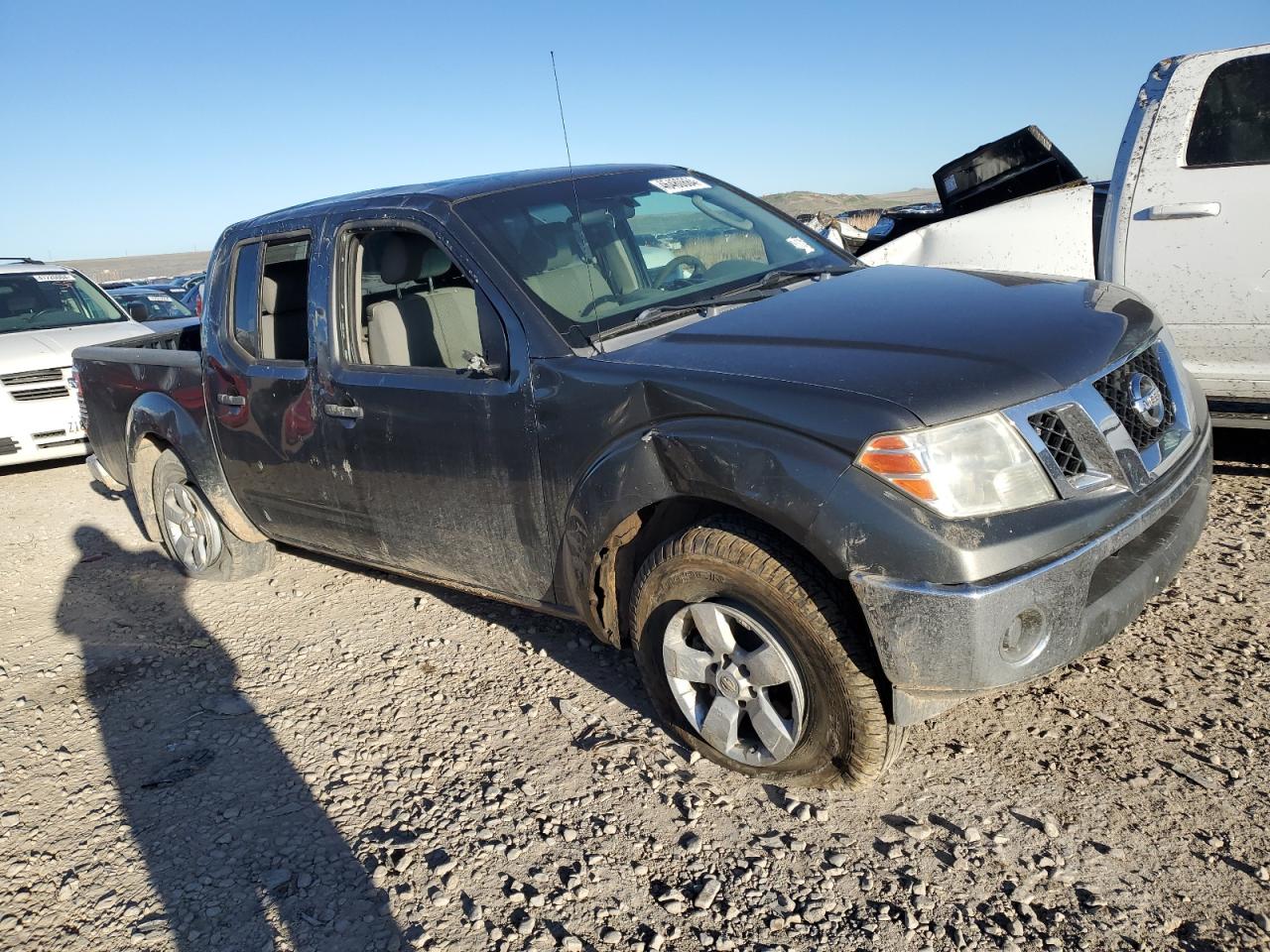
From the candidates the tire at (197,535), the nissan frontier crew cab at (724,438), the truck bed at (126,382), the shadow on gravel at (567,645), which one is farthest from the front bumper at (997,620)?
the tire at (197,535)

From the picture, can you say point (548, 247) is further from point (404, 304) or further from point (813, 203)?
point (813, 203)

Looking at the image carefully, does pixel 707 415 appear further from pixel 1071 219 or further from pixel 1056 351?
pixel 1071 219

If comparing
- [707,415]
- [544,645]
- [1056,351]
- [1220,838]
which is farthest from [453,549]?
[1220,838]

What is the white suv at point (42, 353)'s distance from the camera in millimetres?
8344

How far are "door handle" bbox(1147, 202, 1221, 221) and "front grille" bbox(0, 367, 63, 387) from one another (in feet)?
27.5

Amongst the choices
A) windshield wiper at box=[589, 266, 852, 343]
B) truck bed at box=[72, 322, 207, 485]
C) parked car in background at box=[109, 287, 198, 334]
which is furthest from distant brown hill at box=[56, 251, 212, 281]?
windshield wiper at box=[589, 266, 852, 343]

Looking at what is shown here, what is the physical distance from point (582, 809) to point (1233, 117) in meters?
4.29

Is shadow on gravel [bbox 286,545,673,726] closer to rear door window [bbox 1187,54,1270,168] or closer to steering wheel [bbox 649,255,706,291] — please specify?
steering wheel [bbox 649,255,706,291]

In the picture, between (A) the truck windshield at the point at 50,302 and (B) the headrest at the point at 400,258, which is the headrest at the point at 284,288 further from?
(A) the truck windshield at the point at 50,302

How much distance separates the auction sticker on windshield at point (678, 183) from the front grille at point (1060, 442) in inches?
83.5

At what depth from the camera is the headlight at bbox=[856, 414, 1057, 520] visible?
2.38 metres

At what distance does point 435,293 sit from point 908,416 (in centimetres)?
211

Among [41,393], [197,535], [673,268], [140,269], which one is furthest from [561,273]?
[140,269]

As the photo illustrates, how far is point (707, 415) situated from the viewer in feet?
8.88
